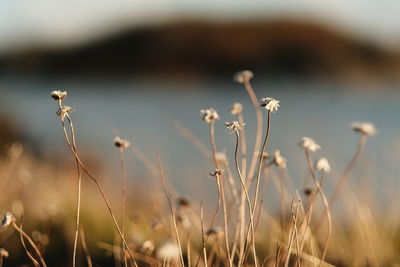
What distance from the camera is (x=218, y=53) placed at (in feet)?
123

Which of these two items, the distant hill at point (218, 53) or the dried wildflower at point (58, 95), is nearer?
the dried wildflower at point (58, 95)

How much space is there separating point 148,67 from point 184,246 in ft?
120

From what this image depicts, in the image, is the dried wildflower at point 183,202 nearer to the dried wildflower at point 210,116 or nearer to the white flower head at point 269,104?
the dried wildflower at point 210,116

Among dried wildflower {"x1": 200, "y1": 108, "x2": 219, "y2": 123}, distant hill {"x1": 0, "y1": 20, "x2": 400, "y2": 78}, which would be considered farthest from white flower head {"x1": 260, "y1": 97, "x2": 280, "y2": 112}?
distant hill {"x1": 0, "y1": 20, "x2": 400, "y2": 78}

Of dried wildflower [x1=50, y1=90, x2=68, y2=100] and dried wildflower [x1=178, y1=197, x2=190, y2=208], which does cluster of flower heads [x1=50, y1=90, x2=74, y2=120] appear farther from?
dried wildflower [x1=178, y1=197, x2=190, y2=208]

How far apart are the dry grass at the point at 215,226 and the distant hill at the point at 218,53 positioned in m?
30.2

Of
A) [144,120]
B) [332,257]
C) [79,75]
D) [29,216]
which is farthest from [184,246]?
[79,75]

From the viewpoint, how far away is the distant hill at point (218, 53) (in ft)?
114

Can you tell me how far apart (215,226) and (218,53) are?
36.0 m

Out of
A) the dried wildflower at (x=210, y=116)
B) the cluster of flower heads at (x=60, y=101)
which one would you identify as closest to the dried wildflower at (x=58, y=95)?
the cluster of flower heads at (x=60, y=101)

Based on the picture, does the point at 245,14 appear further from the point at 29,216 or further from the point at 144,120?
the point at 29,216

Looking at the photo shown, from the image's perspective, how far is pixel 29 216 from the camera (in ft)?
10.5

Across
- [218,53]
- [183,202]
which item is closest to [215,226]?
[183,202]

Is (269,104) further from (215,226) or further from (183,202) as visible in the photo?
(215,226)
